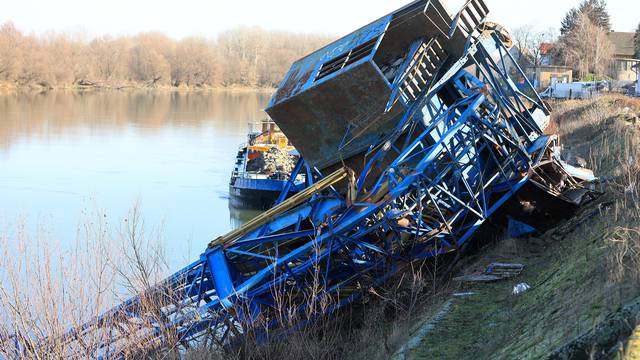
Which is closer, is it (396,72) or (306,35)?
(396,72)

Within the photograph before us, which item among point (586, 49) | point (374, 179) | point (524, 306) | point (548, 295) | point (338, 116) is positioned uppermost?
point (586, 49)

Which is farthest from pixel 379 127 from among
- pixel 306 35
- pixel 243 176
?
pixel 306 35

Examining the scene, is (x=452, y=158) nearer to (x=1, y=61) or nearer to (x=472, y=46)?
(x=472, y=46)

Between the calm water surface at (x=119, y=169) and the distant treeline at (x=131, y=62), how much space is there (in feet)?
103

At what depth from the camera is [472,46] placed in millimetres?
12430

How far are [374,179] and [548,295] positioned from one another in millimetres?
4499

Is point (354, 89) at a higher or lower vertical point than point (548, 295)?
higher

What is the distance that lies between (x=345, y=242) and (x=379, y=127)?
2.26 m

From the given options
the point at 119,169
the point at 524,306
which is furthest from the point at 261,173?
the point at 524,306

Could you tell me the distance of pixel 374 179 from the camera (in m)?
12.8

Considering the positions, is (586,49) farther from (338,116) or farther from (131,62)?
(131,62)

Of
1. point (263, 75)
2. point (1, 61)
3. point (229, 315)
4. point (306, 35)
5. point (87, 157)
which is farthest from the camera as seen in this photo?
point (306, 35)

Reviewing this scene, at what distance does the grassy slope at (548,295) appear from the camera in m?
7.26

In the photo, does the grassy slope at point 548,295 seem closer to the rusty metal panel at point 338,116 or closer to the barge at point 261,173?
the rusty metal panel at point 338,116
